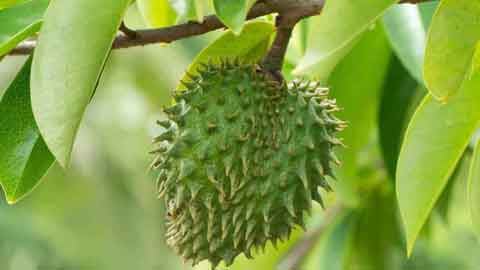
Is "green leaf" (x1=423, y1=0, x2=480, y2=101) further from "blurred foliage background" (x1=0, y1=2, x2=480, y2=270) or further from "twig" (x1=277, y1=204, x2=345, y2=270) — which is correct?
"twig" (x1=277, y1=204, x2=345, y2=270)

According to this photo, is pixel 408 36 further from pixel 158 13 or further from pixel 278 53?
pixel 158 13

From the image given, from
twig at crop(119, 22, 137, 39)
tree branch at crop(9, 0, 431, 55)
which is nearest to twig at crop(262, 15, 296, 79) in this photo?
tree branch at crop(9, 0, 431, 55)

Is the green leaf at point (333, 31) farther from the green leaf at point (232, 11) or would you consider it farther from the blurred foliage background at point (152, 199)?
the blurred foliage background at point (152, 199)

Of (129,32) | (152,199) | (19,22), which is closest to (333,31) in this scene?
(129,32)

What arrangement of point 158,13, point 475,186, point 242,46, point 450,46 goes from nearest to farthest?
point 450,46 → point 475,186 → point 242,46 → point 158,13

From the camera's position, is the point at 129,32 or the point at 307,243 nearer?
the point at 129,32

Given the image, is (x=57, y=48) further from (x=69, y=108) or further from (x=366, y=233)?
(x=366, y=233)

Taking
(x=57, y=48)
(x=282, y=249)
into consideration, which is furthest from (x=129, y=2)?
(x=282, y=249)

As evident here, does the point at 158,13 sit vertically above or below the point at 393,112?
above
